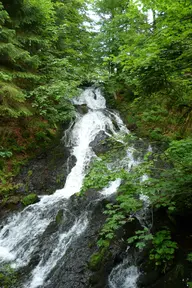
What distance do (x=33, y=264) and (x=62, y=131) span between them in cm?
→ 792

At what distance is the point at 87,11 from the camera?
18.8 metres

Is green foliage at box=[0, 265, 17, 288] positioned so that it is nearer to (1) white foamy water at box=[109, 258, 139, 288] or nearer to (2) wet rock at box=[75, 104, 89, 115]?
(1) white foamy water at box=[109, 258, 139, 288]

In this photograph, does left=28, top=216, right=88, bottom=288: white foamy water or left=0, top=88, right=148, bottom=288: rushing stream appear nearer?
left=0, top=88, right=148, bottom=288: rushing stream

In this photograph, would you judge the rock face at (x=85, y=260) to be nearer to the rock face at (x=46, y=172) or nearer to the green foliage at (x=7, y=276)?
the green foliage at (x=7, y=276)

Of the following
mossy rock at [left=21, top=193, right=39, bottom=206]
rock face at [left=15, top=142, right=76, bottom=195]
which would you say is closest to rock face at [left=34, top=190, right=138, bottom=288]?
mossy rock at [left=21, top=193, right=39, bottom=206]

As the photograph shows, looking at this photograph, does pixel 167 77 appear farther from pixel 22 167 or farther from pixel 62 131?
pixel 62 131

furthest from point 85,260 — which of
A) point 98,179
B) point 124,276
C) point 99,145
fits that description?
point 99,145

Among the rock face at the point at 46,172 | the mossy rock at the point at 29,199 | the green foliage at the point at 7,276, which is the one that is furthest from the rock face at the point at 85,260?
the rock face at the point at 46,172

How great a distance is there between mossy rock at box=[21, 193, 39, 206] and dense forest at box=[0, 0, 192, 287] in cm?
75

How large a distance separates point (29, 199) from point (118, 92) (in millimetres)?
11584

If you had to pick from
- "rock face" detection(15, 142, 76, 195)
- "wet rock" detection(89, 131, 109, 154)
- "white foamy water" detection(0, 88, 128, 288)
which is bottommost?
"white foamy water" detection(0, 88, 128, 288)

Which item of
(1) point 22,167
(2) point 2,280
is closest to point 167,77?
(2) point 2,280

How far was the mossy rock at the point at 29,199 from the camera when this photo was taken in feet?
26.7

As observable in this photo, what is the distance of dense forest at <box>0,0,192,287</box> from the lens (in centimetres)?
414
